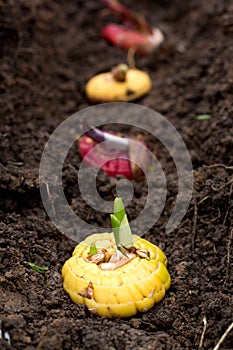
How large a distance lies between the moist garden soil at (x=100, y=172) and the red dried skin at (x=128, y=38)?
63mm

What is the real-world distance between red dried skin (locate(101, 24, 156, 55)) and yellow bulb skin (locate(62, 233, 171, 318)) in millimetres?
2558

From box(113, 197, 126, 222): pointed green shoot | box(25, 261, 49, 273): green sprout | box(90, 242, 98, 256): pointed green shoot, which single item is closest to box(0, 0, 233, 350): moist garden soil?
box(25, 261, 49, 273): green sprout

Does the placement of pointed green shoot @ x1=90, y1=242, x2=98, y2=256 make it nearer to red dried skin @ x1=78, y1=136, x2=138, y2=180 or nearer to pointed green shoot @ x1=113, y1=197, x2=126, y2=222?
pointed green shoot @ x1=113, y1=197, x2=126, y2=222

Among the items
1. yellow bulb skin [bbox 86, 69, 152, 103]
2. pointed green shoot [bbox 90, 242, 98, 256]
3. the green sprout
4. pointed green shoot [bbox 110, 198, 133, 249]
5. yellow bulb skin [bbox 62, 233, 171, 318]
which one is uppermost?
pointed green shoot [bbox 110, 198, 133, 249]

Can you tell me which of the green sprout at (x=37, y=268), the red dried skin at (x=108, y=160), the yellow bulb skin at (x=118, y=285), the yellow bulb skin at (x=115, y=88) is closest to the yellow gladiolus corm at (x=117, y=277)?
the yellow bulb skin at (x=118, y=285)

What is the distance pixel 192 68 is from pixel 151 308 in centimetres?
231

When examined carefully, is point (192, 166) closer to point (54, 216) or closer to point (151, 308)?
point (54, 216)

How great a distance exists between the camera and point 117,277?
2.19 meters

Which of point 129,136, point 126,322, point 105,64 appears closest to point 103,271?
point 126,322

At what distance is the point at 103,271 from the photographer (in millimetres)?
2219

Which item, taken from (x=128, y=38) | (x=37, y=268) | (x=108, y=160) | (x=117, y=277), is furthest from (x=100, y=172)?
(x=128, y=38)

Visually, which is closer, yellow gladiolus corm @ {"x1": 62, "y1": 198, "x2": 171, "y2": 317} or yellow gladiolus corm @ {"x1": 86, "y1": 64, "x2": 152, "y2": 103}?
yellow gladiolus corm @ {"x1": 62, "y1": 198, "x2": 171, "y2": 317}

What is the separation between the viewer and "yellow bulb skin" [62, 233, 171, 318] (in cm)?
217

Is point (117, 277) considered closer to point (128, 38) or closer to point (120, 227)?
point (120, 227)
